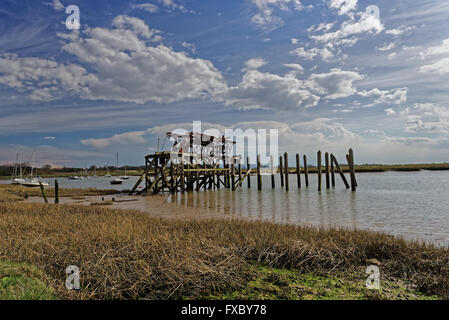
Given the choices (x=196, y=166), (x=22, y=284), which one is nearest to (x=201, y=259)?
(x=22, y=284)

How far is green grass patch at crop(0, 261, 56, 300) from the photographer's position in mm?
4426

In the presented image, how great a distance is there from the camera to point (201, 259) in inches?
234

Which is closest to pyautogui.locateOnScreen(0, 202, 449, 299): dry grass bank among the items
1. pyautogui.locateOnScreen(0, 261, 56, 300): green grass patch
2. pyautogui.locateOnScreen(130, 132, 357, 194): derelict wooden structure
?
pyautogui.locateOnScreen(0, 261, 56, 300): green grass patch

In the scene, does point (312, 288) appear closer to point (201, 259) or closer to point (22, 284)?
point (201, 259)

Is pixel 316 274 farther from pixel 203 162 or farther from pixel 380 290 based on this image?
pixel 203 162

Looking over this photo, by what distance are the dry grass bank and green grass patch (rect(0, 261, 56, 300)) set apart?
10.1 inches

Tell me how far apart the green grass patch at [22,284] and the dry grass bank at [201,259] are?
26cm

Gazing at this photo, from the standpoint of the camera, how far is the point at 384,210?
17.5 meters

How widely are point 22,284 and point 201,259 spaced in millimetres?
3178

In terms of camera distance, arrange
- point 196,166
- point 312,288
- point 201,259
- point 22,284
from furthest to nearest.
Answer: point 196,166 → point 201,259 → point 312,288 → point 22,284

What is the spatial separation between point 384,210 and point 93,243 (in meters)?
16.8

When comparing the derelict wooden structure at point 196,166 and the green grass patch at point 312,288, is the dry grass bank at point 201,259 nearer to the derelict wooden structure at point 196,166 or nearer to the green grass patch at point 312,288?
the green grass patch at point 312,288

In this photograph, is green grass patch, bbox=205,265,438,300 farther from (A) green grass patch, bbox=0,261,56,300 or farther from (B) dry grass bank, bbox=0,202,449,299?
(A) green grass patch, bbox=0,261,56,300
